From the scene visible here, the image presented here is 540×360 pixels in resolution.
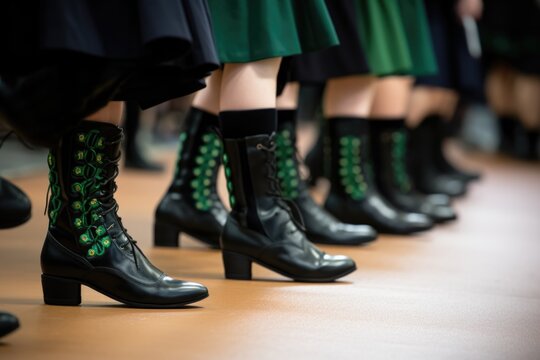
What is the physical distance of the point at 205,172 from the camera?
6.15 ft

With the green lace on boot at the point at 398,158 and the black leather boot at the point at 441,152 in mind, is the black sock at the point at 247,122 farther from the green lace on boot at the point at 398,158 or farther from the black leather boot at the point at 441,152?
the black leather boot at the point at 441,152

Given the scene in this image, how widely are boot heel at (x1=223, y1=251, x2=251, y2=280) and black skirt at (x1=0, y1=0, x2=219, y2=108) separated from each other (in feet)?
1.63

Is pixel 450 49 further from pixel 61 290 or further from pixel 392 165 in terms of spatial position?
pixel 61 290

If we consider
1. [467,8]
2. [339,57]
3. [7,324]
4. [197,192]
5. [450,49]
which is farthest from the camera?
[450,49]

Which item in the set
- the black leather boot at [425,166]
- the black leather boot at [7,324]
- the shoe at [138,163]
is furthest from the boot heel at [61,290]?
the shoe at [138,163]

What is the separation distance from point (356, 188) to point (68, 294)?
1.06 metres

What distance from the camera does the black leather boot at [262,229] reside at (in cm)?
155

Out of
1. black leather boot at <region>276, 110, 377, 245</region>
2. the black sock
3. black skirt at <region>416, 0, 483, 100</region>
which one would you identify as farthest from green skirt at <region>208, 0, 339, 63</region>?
black skirt at <region>416, 0, 483, 100</region>

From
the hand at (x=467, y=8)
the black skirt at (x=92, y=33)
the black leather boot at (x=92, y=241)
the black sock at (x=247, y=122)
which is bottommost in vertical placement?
the black leather boot at (x=92, y=241)

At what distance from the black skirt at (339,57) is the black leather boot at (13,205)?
69cm

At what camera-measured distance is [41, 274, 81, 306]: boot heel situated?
1308 millimetres

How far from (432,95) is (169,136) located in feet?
9.99

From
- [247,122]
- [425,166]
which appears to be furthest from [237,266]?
[425,166]

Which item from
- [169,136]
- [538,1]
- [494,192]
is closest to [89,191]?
[494,192]
